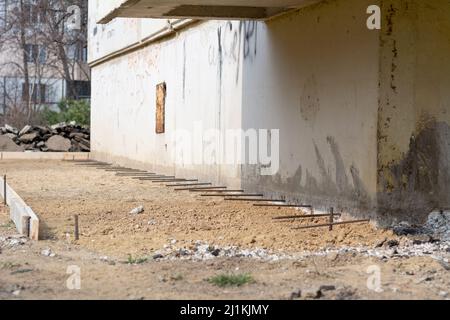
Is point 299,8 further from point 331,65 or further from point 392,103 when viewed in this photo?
point 392,103

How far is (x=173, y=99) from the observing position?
15445mm

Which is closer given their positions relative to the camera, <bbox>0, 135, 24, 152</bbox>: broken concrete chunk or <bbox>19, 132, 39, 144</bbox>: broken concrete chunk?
<bbox>0, 135, 24, 152</bbox>: broken concrete chunk

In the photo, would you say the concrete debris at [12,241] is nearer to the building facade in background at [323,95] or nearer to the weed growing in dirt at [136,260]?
the weed growing in dirt at [136,260]

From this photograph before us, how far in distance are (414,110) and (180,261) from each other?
315 centimetres

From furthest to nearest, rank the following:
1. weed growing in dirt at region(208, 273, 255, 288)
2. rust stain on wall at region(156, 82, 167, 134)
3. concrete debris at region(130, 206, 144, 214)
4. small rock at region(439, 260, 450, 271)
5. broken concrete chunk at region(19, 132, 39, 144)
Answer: broken concrete chunk at region(19, 132, 39, 144)
rust stain on wall at region(156, 82, 167, 134)
concrete debris at region(130, 206, 144, 214)
small rock at region(439, 260, 450, 271)
weed growing in dirt at region(208, 273, 255, 288)

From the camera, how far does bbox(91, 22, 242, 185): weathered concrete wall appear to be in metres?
12.8

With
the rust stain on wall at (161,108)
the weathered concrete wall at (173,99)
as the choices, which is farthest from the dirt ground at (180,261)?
the rust stain on wall at (161,108)

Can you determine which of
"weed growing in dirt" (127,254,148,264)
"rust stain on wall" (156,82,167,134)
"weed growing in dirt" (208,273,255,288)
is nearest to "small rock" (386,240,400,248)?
"weed growing in dirt" (208,273,255,288)

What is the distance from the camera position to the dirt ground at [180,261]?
5.58 meters

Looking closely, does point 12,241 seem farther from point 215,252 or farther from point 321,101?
point 321,101

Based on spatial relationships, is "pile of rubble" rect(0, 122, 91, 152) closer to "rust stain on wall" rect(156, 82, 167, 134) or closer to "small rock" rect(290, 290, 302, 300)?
"rust stain on wall" rect(156, 82, 167, 134)

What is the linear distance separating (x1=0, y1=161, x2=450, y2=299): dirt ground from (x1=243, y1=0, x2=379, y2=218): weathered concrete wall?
544 mm

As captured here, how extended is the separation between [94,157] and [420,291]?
17849mm

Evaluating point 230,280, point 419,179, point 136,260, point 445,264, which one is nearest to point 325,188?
point 419,179
